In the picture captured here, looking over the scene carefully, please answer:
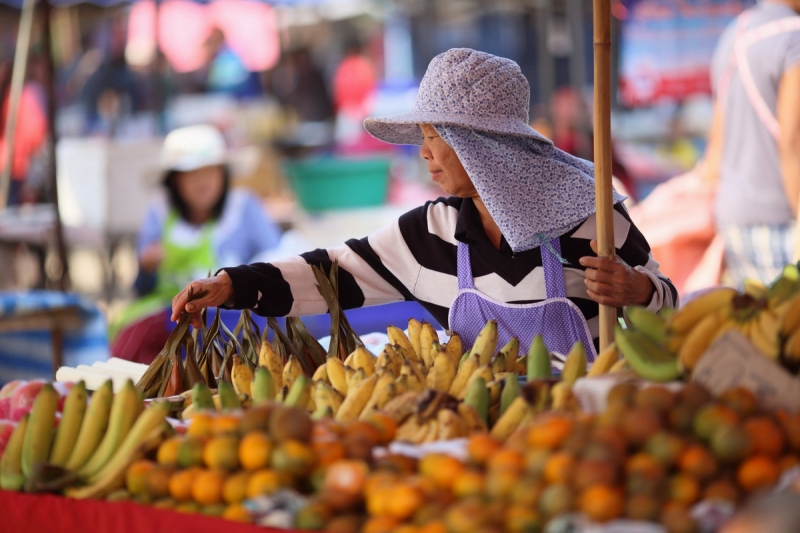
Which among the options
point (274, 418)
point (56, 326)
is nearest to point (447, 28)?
point (56, 326)

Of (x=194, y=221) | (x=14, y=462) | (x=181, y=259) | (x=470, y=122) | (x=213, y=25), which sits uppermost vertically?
(x=213, y=25)

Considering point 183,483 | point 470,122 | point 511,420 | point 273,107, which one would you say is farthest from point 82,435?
point 273,107

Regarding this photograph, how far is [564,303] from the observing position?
8.29ft

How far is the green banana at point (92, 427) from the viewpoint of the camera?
74.8 inches

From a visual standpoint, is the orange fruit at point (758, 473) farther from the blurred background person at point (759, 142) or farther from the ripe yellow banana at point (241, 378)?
the blurred background person at point (759, 142)

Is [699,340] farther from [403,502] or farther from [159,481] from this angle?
[159,481]

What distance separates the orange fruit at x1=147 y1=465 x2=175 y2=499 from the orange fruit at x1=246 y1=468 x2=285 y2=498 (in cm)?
21

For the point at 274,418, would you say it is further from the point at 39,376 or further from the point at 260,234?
the point at 260,234

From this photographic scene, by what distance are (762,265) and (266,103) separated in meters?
8.19

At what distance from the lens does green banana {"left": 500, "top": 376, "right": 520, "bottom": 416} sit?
1.93 meters

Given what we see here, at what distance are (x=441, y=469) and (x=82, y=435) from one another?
850 mm

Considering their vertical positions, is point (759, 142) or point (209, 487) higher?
point (759, 142)

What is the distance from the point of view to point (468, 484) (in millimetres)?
1463

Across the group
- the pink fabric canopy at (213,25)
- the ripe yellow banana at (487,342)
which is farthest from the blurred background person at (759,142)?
the pink fabric canopy at (213,25)
